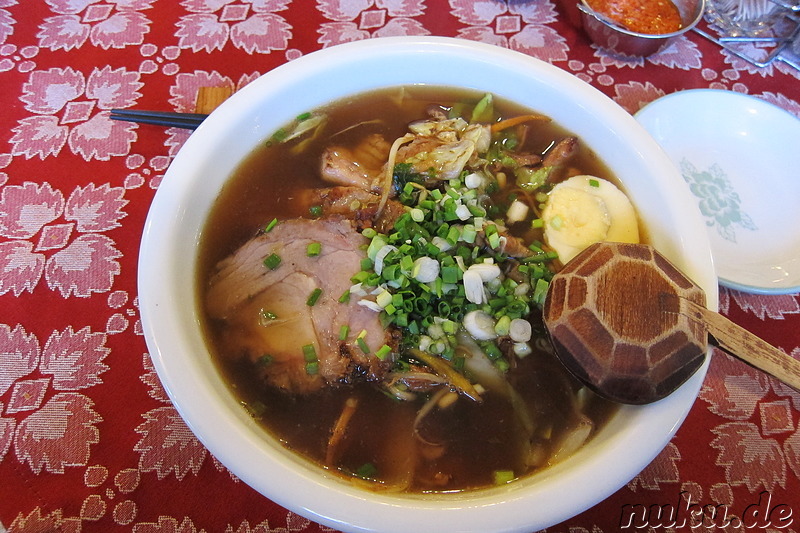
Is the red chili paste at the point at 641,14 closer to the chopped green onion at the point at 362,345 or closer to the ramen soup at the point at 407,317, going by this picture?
the ramen soup at the point at 407,317

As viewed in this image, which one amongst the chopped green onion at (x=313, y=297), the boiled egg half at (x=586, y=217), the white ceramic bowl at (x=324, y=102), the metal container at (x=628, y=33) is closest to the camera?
the white ceramic bowl at (x=324, y=102)

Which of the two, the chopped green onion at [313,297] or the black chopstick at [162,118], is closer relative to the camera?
the chopped green onion at [313,297]

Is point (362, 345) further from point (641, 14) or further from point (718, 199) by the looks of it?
point (641, 14)

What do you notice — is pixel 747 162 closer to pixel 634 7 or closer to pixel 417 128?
pixel 634 7

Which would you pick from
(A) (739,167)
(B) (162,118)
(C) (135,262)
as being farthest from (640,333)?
(B) (162,118)

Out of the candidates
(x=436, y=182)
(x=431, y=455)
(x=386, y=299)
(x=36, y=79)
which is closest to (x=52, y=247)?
(x=36, y=79)

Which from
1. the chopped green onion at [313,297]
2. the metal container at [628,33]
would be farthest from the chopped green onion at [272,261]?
the metal container at [628,33]

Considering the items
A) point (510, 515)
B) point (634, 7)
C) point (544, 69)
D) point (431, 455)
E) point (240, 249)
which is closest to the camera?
point (510, 515)
